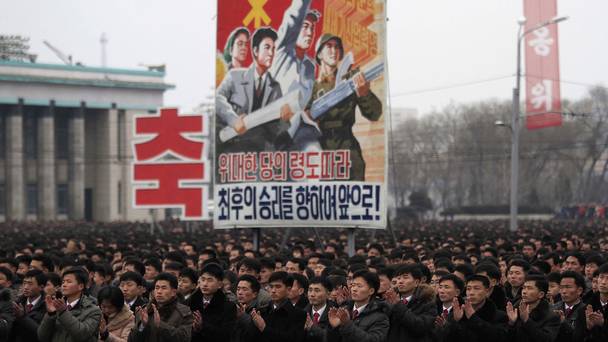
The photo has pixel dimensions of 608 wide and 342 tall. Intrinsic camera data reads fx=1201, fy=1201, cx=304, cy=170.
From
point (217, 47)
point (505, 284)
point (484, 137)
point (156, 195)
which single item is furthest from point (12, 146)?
point (505, 284)

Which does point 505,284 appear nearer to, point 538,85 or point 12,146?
point 538,85

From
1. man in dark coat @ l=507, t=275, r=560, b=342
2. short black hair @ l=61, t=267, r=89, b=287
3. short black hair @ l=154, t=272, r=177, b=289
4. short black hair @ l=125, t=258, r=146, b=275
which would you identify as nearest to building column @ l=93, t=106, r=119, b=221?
short black hair @ l=125, t=258, r=146, b=275

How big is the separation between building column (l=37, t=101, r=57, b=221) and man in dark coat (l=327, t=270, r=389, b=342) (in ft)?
243

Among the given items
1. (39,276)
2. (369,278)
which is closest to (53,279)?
(39,276)

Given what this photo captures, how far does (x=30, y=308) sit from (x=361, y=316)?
3364 mm

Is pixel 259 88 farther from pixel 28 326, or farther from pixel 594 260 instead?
pixel 28 326

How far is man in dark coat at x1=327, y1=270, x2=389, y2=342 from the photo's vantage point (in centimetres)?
937

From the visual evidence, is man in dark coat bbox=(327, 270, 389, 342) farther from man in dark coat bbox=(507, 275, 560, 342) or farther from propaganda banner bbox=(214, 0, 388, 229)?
propaganda banner bbox=(214, 0, 388, 229)

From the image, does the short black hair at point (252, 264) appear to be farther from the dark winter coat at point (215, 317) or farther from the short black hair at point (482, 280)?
the short black hair at point (482, 280)

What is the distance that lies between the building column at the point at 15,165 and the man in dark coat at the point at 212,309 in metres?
72.2

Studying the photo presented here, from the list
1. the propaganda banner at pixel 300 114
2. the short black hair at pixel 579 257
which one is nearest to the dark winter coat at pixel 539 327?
the short black hair at pixel 579 257

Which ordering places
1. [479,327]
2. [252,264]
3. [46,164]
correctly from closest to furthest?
[479,327] < [252,264] < [46,164]

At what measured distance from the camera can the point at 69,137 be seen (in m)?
84.9

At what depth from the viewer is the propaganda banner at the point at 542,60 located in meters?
36.9
